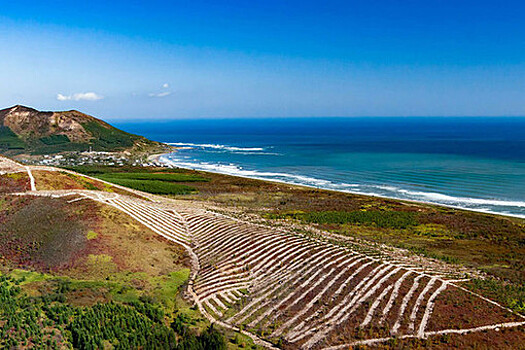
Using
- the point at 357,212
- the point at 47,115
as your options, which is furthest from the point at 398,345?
the point at 47,115

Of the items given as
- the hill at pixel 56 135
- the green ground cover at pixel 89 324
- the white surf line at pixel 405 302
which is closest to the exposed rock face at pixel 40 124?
the hill at pixel 56 135

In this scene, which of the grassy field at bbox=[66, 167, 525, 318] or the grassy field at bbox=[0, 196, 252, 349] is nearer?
the grassy field at bbox=[0, 196, 252, 349]

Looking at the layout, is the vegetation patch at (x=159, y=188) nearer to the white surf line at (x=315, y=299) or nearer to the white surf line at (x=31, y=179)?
the white surf line at (x=31, y=179)

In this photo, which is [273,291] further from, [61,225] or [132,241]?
[61,225]

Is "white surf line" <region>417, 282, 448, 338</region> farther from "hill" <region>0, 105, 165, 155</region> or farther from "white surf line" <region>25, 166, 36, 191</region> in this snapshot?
"hill" <region>0, 105, 165, 155</region>

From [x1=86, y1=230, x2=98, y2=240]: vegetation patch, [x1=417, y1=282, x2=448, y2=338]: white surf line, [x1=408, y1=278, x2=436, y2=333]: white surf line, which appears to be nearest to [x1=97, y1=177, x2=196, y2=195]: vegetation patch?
[x1=86, y1=230, x2=98, y2=240]: vegetation patch

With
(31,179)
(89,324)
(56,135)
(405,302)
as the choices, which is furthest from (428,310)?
(56,135)

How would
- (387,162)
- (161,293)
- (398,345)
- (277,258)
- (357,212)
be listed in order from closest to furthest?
1. (398,345)
2. (161,293)
3. (277,258)
4. (357,212)
5. (387,162)
